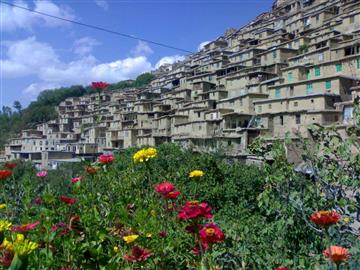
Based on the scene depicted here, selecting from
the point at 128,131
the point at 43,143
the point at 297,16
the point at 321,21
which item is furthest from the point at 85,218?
the point at 43,143

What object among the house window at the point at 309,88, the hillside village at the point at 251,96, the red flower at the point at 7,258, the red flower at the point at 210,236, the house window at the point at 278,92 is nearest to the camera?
the red flower at the point at 7,258

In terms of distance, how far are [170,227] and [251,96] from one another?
30765 millimetres

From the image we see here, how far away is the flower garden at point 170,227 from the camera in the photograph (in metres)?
1.83

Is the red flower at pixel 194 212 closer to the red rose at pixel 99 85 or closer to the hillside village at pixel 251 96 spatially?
the red rose at pixel 99 85

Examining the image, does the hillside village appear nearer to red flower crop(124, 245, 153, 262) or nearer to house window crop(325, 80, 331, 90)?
house window crop(325, 80, 331, 90)

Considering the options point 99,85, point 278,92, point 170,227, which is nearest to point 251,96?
point 278,92

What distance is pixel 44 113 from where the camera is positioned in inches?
3159

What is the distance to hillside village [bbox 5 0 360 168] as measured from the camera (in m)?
26.0

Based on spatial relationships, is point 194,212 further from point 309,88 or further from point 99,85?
point 309,88

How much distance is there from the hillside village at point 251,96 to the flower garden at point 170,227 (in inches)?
472

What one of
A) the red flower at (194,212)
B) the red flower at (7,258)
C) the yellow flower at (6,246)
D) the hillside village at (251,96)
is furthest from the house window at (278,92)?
the red flower at (7,258)

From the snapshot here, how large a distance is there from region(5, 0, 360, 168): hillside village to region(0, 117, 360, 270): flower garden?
12.0 meters

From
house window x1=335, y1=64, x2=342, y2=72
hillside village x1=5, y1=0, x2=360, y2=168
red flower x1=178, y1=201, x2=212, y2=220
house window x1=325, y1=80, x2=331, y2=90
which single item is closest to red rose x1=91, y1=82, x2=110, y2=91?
red flower x1=178, y1=201, x2=212, y2=220

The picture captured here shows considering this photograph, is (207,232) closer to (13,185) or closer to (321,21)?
(13,185)
